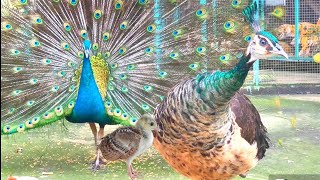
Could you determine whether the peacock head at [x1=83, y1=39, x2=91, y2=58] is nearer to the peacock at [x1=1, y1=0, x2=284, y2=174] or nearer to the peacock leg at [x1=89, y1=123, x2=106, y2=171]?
the peacock at [x1=1, y1=0, x2=284, y2=174]

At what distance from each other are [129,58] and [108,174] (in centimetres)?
74

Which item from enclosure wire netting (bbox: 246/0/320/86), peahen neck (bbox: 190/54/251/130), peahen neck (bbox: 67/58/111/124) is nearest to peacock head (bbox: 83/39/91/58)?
peahen neck (bbox: 67/58/111/124)

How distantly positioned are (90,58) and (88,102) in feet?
0.77

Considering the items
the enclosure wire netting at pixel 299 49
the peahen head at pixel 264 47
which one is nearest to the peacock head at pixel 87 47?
the peahen head at pixel 264 47

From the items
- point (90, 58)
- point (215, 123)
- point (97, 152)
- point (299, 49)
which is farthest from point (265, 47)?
point (299, 49)

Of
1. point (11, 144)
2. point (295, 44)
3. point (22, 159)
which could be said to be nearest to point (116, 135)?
point (22, 159)

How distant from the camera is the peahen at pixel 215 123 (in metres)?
2.21

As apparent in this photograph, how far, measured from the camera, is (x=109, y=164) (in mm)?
3760

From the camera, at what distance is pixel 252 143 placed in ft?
8.52

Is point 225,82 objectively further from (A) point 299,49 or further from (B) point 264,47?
(A) point 299,49

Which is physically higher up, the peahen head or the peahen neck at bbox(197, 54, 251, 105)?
the peahen head

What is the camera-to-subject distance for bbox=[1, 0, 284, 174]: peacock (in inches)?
126

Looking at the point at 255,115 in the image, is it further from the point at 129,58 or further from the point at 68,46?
the point at 68,46

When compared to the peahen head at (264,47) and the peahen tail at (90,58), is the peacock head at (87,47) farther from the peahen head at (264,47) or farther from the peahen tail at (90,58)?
the peahen head at (264,47)
